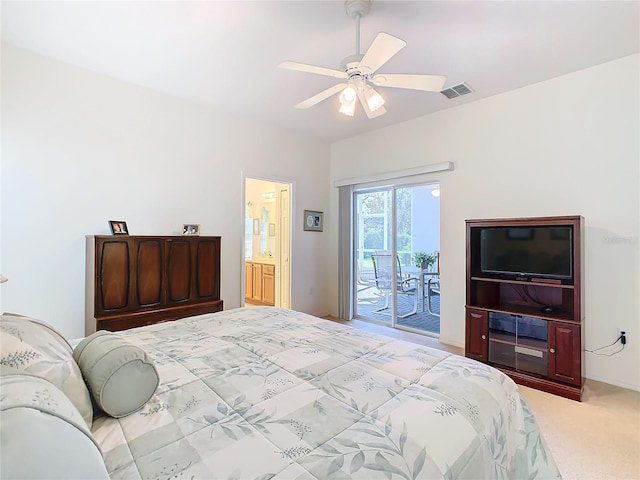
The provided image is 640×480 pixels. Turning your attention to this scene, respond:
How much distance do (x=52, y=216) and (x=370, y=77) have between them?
303cm

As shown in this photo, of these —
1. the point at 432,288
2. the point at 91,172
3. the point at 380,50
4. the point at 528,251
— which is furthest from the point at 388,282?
the point at 91,172

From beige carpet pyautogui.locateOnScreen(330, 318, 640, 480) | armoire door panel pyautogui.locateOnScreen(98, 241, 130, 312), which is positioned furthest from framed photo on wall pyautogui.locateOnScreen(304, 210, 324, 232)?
beige carpet pyautogui.locateOnScreen(330, 318, 640, 480)

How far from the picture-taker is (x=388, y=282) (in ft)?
16.0

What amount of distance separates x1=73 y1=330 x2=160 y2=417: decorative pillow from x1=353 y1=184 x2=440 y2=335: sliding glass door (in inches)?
151

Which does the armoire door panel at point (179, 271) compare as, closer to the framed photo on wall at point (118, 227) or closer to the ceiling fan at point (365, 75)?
the framed photo on wall at point (118, 227)

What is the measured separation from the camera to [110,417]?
1.03 meters

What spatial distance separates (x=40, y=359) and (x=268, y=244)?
554 cm

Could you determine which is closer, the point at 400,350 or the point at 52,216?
the point at 400,350

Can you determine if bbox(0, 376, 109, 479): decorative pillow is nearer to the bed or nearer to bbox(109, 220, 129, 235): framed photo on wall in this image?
the bed

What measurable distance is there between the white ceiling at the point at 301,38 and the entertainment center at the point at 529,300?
1464mm

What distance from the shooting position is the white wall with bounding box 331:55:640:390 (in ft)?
9.32

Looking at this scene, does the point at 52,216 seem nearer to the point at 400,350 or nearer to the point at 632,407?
the point at 400,350

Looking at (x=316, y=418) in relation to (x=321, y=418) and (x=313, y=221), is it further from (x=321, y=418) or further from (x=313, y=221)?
(x=313, y=221)

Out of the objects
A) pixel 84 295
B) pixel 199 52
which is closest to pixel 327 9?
pixel 199 52
